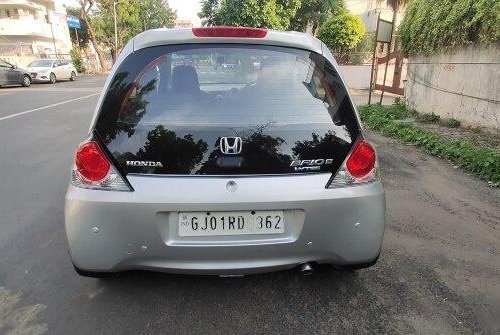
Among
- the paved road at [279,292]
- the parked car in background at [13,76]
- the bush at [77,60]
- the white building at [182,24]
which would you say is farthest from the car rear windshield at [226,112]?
the bush at [77,60]

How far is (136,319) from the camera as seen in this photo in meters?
2.48

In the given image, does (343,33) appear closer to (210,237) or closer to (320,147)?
(320,147)

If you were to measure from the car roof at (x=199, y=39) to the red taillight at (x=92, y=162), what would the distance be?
66 cm

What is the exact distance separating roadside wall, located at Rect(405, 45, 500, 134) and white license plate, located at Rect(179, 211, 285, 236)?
6719 mm

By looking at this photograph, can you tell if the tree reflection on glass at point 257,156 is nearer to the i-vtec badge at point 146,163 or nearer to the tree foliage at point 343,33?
the i-vtec badge at point 146,163

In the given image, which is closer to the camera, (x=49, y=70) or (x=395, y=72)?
(x=395, y=72)

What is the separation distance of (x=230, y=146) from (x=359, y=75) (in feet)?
67.0

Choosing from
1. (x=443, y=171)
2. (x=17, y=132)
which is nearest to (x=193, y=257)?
(x=443, y=171)

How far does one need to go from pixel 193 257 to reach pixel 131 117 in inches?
34.9

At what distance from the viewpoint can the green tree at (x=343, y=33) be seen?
936 inches

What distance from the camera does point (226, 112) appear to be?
2.33 m

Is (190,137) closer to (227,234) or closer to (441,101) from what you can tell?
(227,234)

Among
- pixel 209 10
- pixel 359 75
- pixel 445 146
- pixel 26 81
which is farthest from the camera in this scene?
pixel 209 10

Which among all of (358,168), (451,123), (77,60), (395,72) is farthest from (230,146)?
(77,60)
